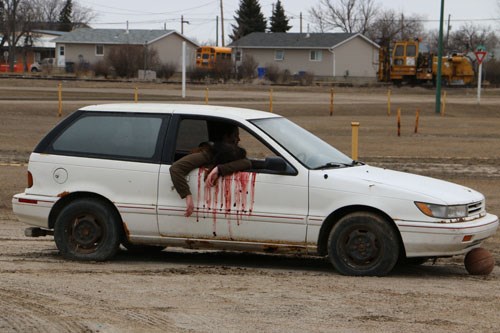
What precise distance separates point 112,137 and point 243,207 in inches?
60.7

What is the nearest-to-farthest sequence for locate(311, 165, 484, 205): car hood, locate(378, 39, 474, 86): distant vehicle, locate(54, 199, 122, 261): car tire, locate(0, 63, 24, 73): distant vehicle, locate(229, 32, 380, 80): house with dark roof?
locate(311, 165, 484, 205): car hood → locate(54, 199, 122, 261): car tire → locate(378, 39, 474, 86): distant vehicle → locate(229, 32, 380, 80): house with dark roof → locate(0, 63, 24, 73): distant vehicle

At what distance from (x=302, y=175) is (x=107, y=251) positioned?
202cm

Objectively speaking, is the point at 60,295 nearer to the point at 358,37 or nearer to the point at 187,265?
the point at 187,265

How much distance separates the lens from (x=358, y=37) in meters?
94.8

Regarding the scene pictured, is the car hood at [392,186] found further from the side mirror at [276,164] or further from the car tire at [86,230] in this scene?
the car tire at [86,230]

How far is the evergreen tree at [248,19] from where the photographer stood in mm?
107000

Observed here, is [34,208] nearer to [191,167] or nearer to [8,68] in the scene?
[191,167]

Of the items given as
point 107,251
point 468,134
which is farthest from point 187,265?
point 468,134

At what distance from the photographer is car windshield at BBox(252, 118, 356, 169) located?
30.1 ft

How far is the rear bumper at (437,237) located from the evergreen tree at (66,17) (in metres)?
131

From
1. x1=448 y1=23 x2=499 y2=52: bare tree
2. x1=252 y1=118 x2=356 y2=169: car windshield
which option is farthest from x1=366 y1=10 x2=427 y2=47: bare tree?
x1=252 y1=118 x2=356 y2=169: car windshield

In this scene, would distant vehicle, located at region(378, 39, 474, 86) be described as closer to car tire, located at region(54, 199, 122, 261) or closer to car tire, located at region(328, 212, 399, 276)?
car tire, located at region(54, 199, 122, 261)

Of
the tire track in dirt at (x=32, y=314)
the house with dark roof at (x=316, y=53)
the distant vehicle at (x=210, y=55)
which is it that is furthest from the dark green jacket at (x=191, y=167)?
the house with dark roof at (x=316, y=53)

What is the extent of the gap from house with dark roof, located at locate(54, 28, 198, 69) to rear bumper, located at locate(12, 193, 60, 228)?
8645cm
